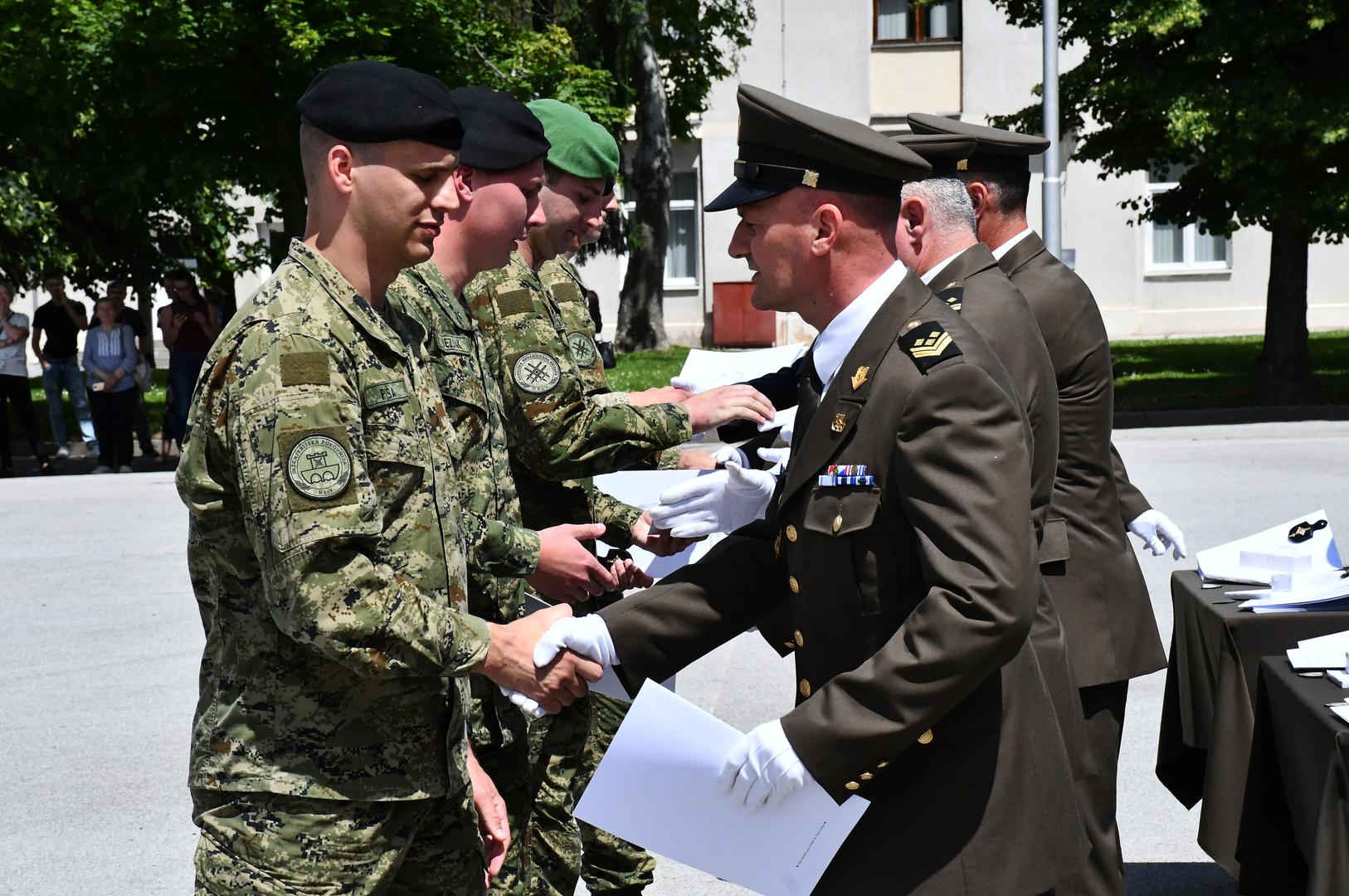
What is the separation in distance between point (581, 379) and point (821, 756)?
1.96 m

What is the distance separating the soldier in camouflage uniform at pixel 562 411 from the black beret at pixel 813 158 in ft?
4.48

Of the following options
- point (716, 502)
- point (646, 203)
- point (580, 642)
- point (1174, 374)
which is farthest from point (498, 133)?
point (646, 203)

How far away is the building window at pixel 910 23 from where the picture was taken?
1217 inches

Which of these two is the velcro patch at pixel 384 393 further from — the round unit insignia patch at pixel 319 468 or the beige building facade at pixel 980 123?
the beige building facade at pixel 980 123

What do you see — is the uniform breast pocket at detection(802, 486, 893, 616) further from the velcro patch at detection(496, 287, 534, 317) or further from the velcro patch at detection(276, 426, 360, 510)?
the velcro patch at detection(496, 287, 534, 317)

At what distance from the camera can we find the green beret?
4.16 meters

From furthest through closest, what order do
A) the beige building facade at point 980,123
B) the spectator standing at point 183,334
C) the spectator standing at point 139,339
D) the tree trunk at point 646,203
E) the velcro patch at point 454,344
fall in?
the beige building facade at point 980,123, the tree trunk at point 646,203, the spectator standing at point 139,339, the spectator standing at point 183,334, the velcro patch at point 454,344

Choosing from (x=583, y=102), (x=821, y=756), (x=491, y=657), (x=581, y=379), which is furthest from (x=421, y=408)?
(x=583, y=102)

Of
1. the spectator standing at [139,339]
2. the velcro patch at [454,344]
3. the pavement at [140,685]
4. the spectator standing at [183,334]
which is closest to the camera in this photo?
the velcro patch at [454,344]

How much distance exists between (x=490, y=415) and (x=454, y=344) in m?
0.18

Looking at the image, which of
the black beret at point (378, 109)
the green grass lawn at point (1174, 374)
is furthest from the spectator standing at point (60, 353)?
the black beret at point (378, 109)

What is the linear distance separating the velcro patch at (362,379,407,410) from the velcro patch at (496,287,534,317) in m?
1.28

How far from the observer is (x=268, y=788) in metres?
2.43

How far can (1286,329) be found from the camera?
18.1 meters
